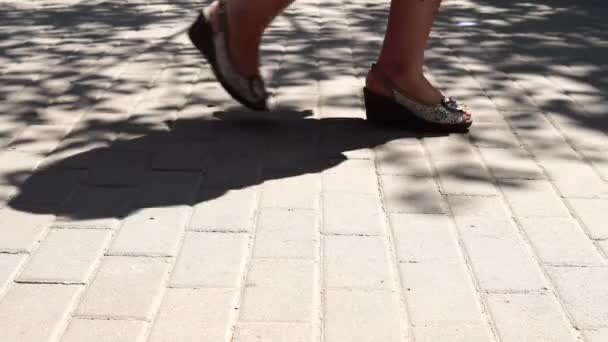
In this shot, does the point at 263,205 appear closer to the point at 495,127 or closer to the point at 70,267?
the point at 70,267

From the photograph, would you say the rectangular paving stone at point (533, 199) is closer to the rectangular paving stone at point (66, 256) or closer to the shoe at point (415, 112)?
the shoe at point (415, 112)

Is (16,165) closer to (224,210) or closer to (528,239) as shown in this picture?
(224,210)

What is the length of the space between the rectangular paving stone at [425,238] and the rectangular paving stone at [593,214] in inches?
18.2

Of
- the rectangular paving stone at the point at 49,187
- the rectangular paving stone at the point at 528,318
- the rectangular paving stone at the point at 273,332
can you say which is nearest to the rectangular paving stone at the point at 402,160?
the rectangular paving stone at the point at 528,318

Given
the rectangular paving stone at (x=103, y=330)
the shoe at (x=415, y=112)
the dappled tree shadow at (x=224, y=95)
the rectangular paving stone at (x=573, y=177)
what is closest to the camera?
the rectangular paving stone at (x=103, y=330)

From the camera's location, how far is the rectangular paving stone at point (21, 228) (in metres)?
2.97

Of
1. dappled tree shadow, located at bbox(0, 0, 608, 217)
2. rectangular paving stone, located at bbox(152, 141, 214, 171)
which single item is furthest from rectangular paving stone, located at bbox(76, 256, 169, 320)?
rectangular paving stone, located at bbox(152, 141, 214, 171)

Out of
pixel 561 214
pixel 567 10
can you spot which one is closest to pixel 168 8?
pixel 567 10

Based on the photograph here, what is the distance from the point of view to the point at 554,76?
520 centimetres

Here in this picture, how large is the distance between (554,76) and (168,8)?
11.0 feet

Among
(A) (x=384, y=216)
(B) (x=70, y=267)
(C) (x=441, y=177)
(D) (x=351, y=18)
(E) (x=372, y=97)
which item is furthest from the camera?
(D) (x=351, y=18)

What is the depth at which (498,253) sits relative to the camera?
2.96 metres

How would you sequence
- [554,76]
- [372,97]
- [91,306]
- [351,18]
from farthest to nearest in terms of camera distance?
[351,18] → [554,76] → [372,97] → [91,306]

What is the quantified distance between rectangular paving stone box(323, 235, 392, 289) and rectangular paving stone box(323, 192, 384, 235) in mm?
66
